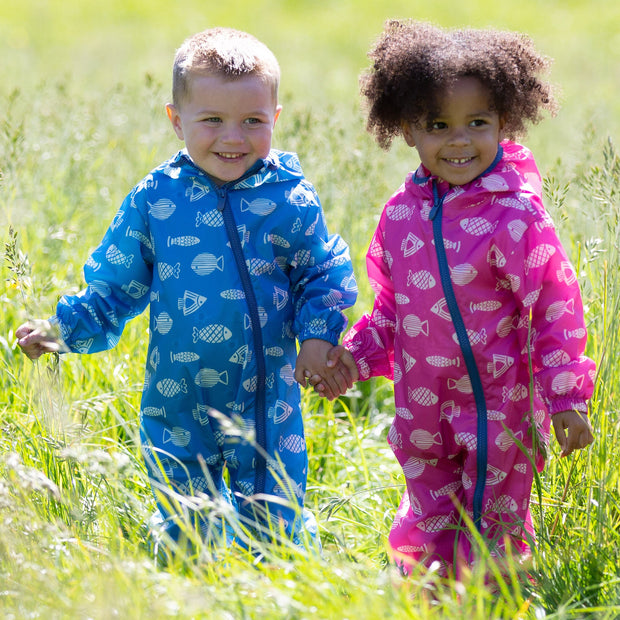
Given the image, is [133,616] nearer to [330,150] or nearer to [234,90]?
[234,90]

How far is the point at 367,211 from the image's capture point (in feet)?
13.8

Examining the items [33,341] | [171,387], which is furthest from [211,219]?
[33,341]

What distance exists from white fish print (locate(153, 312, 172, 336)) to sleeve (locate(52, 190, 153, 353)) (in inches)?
5.2

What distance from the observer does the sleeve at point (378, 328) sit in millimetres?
2658

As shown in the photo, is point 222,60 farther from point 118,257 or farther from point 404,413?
point 404,413

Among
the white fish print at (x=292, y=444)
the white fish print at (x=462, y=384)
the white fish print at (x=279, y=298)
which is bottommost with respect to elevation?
the white fish print at (x=292, y=444)

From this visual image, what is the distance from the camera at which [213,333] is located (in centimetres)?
257

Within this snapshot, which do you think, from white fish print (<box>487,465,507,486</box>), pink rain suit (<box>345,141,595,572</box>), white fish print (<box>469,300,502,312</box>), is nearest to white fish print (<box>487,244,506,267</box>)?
pink rain suit (<box>345,141,595,572</box>)

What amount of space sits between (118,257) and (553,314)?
49.2 inches

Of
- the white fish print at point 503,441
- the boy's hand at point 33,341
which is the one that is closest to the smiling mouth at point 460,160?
the white fish print at point 503,441

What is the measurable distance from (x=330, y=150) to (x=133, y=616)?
3.15m

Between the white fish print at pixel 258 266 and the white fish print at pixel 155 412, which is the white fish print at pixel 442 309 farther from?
the white fish print at pixel 155 412

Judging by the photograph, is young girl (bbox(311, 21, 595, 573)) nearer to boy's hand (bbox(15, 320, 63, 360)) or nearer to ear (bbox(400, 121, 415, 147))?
ear (bbox(400, 121, 415, 147))

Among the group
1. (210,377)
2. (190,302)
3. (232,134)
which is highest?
(232,134)
